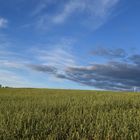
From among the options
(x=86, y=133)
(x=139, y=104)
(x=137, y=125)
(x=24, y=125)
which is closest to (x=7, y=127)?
(x=24, y=125)

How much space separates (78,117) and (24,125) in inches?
107

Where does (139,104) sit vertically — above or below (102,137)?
above

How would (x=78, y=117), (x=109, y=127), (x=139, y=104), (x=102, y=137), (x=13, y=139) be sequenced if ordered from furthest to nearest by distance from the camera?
(x=139, y=104) → (x=78, y=117) → (x=109, y=127) → (x=102, y=137) → (x=13, y=139)

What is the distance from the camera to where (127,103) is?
20.1 meters

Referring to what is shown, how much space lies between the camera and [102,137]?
9.27m

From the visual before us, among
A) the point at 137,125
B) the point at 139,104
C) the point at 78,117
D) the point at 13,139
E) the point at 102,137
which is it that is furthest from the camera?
the point at 139,104

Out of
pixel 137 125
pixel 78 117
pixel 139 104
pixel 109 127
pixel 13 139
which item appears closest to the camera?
pixel 13 139

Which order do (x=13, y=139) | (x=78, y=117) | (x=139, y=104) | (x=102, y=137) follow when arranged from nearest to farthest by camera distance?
(x=13, y=139) → (x=102, y=137) → (x=78, y=117) → (x=139, y=104)

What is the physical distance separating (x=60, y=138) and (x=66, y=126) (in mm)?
1289

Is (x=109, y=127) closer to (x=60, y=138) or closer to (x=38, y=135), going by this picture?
(x=60, y=138)

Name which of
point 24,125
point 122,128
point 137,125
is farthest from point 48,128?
point 137,125

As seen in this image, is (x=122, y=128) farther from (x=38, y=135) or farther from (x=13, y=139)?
(x=13, y=139)

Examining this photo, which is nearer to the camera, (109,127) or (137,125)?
(109,127)

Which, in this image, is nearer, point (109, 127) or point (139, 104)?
point (109, 127)
